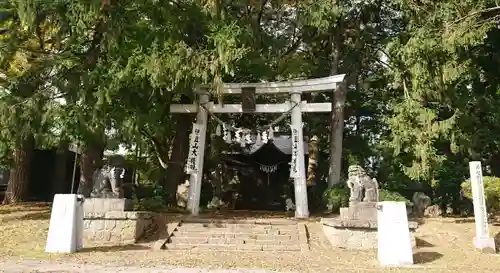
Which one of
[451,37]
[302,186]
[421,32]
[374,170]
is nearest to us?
[451,37]

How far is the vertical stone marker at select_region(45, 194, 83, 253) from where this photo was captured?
8.22 meters

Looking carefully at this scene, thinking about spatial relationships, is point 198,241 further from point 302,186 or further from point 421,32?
point 421,32

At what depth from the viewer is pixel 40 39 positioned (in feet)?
37.4

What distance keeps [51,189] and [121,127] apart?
10476 mm

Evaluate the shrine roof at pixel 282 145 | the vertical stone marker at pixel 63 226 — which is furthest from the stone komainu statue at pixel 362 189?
the shrine roof at pixel 282 145

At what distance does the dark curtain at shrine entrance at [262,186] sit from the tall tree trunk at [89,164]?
8.00 meters

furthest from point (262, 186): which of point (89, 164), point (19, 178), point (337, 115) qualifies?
point (19, 178)

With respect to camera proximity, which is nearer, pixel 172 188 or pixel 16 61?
pixel 16 61

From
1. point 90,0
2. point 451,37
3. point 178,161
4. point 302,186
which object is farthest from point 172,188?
point 451,37

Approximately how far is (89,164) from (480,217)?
9.56m

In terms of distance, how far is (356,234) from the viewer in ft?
30.5

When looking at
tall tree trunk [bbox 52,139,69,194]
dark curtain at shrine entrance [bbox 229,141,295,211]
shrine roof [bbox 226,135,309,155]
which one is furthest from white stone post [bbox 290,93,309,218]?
tall tree trunk [bbox 52,139,69,194]

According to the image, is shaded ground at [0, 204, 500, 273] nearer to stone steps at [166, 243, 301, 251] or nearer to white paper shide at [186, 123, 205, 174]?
stone steps at [166, 243, 301, 251]

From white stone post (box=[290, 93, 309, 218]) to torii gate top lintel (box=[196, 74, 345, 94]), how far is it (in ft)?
0.87
